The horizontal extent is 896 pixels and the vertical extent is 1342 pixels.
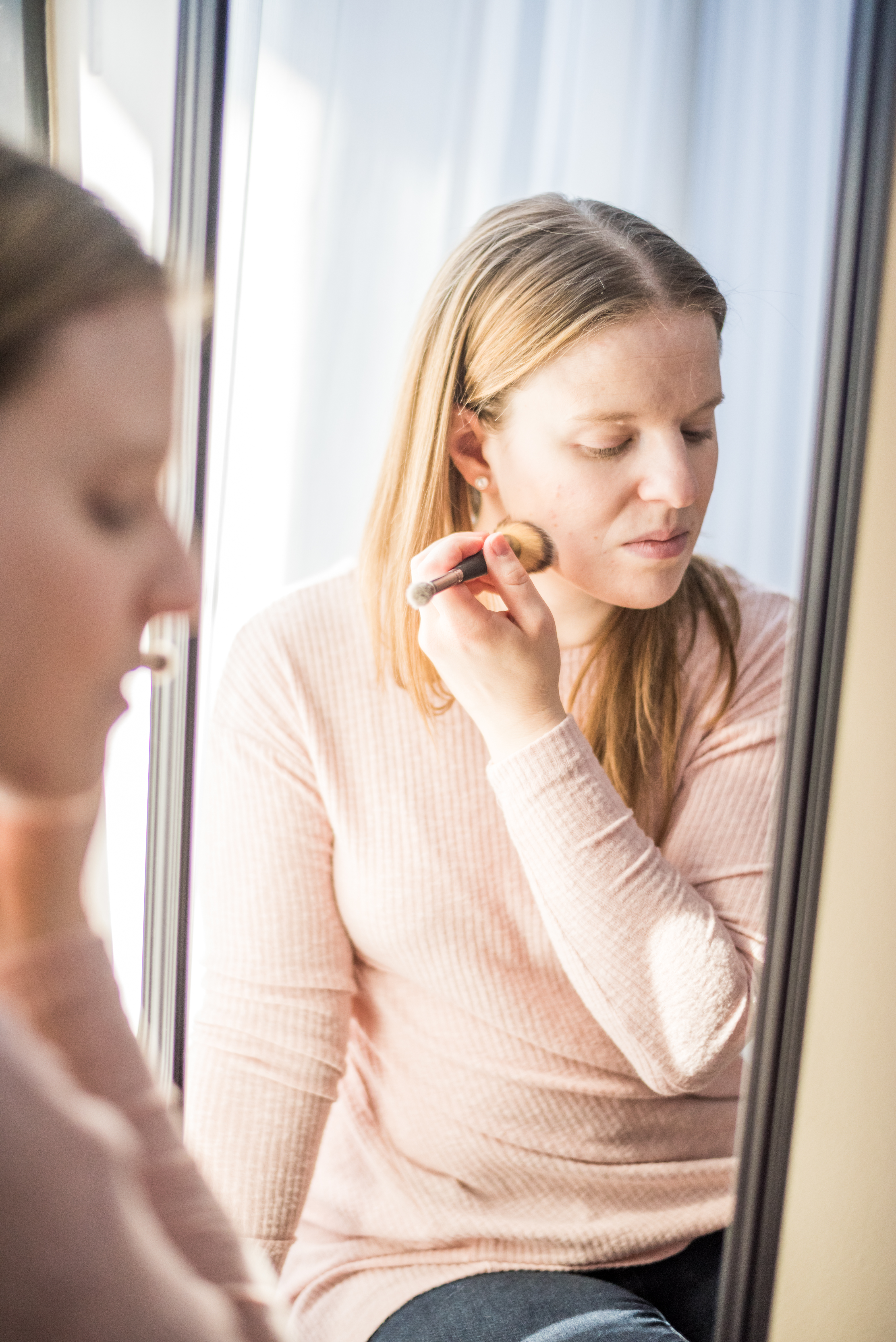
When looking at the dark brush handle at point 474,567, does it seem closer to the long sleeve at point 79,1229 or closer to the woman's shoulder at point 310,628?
the woman's shoulder at point 310,628

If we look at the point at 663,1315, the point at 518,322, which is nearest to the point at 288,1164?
the point at 663,1315

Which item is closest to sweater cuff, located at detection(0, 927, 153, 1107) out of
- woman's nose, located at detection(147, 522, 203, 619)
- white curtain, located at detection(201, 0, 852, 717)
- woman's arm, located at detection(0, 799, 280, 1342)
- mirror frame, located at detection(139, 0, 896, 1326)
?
woman's arm, located at detection(0, 799, 280, 1342)

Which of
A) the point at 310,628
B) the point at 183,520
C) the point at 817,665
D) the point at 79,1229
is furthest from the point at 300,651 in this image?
the point at 79,1229

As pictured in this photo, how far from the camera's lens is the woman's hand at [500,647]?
536mm

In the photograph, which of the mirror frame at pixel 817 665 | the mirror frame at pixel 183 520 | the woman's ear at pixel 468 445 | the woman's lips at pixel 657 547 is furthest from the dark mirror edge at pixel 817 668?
the mirror frame at pixel 183 520

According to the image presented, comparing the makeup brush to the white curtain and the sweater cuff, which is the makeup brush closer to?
the white curtain

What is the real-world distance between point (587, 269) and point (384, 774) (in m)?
0.33

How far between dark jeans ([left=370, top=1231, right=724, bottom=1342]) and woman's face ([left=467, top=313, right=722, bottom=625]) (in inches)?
15.6

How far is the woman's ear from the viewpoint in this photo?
0.58m

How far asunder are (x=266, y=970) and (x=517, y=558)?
0.31 m

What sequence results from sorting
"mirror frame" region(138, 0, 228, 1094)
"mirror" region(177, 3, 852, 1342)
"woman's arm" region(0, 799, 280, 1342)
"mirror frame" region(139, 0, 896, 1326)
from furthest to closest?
1. "mirror frame" region(138, 0, 228, 1094)
2. "mirror" region(177, 3, 852, 1342)
3. "mirror frame" region(139, 0, 896, 1326)
4. "woman's arm" region(0, 799, 280, 1342)

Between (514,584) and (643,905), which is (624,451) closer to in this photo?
(514,584)

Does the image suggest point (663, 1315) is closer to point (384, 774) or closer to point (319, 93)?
point (384, 774)

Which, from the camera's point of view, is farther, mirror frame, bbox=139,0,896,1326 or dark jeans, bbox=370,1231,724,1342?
dark jeans, bbox=370,1231,724,1342
